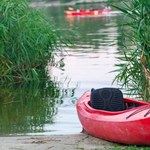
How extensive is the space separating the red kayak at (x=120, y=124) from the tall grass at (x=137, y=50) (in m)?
1.27

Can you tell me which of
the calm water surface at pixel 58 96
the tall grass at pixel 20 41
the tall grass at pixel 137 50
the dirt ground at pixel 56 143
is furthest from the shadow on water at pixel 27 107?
the tall grass at pixel 137 50

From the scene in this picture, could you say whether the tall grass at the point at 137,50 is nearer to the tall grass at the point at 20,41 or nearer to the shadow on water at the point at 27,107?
the shadow on water at the point at 27,107

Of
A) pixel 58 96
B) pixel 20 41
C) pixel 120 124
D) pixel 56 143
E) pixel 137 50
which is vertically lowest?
pixel 58 96

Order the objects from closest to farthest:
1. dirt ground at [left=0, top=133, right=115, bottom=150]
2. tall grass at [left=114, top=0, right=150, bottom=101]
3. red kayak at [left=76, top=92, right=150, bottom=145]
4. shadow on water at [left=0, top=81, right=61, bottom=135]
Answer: red kayak at [left=76, top=92, right=150, bottom=145]
dirt ground at [left=0, top=133, right=115, bottom=150]
tall grass at [left=114, top=0, right=150, bottom=101]
shadow on water at [left=0, top=81, right=61, bottom=135]

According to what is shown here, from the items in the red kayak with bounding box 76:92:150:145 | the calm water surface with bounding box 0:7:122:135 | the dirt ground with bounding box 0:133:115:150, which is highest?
the red kayak with bounding box 76:92:150:145

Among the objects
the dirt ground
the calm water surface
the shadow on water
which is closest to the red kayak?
the dirt ground

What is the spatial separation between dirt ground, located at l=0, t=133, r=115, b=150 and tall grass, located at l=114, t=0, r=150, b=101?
178 cm

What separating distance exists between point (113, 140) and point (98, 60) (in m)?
11.5

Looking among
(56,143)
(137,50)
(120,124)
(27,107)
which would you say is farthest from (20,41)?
(120,124)

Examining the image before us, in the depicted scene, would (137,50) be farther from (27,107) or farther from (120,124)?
(27,107)

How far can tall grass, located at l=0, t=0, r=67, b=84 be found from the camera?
1450 centimetres

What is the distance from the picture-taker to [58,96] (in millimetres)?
14500

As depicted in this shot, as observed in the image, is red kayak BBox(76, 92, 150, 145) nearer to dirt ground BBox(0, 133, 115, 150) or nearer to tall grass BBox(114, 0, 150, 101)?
dirt ground BBox(0, 133, 115, 150)

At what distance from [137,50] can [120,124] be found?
2.61 metres
